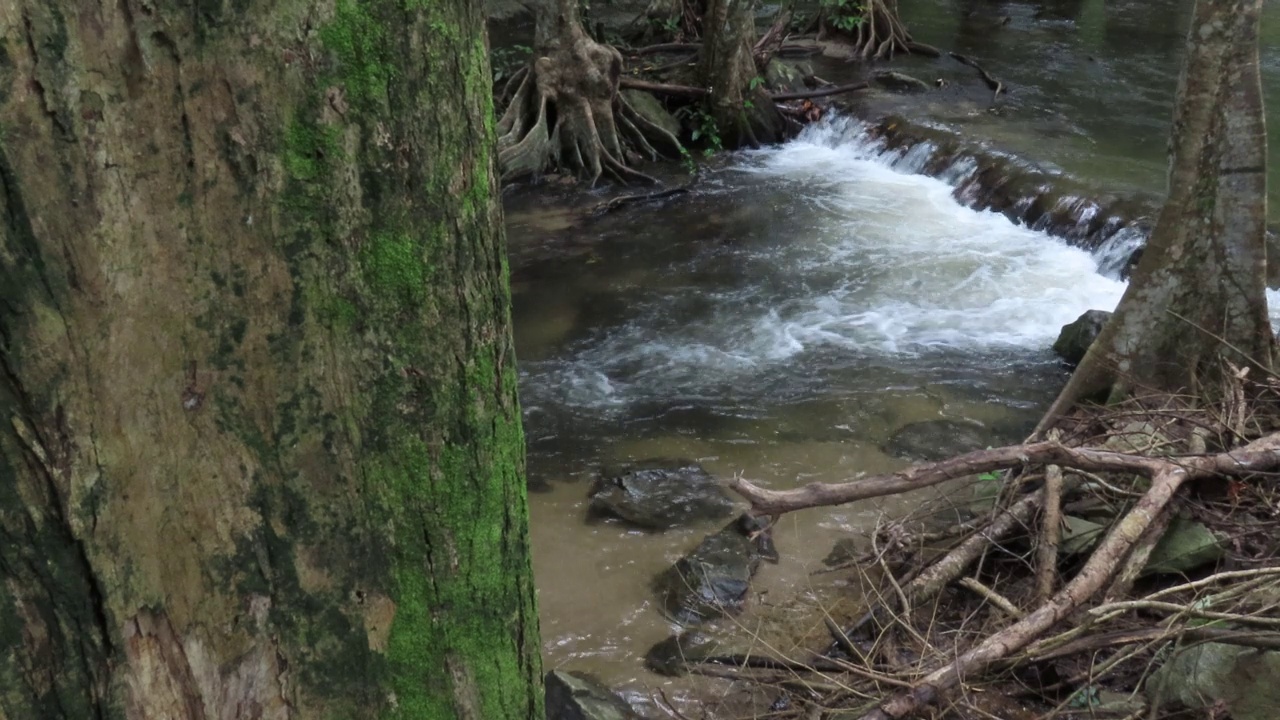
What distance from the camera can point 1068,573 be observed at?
14.0 feet

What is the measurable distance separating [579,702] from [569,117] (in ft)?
27.8

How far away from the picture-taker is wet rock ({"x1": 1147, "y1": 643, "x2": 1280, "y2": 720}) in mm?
3066

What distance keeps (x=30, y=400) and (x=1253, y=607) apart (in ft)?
12.1

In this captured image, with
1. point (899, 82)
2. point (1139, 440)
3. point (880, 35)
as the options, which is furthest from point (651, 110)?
point (1139, 440)

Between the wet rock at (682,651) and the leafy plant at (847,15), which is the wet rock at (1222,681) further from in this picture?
the leafy plant at (847,15)

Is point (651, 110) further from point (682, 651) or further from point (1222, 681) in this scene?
point (1222, 681)

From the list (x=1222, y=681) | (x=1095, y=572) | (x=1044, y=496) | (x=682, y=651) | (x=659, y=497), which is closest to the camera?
(x=1222, y=681)

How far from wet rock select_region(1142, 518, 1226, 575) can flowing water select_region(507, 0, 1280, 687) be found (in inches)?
65.2

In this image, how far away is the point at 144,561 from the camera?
1.34 meters

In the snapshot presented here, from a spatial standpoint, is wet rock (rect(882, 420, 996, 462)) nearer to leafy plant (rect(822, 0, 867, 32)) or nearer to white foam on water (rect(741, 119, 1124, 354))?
white foam on water (rect(741, 119, 1124, 354))

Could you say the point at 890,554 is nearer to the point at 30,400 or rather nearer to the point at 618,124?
the point at 30,400

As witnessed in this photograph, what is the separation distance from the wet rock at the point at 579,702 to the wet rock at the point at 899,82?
11.1 metres

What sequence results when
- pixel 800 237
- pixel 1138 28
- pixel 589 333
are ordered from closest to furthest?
pixel 589 333 < pixel 800 237 < pixel 1138 28

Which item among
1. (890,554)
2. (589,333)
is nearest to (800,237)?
(589,333)
